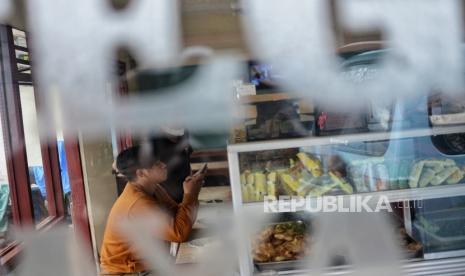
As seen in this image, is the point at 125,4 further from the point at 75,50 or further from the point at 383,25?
the point at 383,25

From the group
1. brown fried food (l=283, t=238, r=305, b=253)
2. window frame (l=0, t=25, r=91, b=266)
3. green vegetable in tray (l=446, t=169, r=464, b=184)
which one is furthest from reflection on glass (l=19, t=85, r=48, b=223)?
green vegetable in tray (l=446, t=169, r=464, b=184)

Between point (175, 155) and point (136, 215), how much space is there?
0.21 m

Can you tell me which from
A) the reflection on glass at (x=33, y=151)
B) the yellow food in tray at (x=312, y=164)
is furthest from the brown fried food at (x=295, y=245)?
the reflection on glass at (x=33, y=151)

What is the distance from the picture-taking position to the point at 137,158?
1.14 metres

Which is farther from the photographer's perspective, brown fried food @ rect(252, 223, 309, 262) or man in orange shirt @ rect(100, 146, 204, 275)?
brown fried food @ rect(252, 223, 309, 262)

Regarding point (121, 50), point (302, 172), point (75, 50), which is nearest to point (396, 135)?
point (302, 172)

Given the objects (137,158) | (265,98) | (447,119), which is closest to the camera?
(137,158)

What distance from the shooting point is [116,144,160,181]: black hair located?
1.13 metres

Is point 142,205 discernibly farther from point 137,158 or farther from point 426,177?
point 426,177

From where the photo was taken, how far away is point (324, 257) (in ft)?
4.19

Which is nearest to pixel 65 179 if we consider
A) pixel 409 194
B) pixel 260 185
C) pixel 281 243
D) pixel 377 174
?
pixel 260 185

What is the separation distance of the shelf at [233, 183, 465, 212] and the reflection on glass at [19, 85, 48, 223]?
622 millimetres

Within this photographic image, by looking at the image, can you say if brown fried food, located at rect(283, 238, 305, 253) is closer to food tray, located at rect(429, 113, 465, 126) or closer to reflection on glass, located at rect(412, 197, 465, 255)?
reflection on glass, located at rect(412, 197, 465, 255)

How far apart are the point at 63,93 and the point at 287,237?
814 mm
